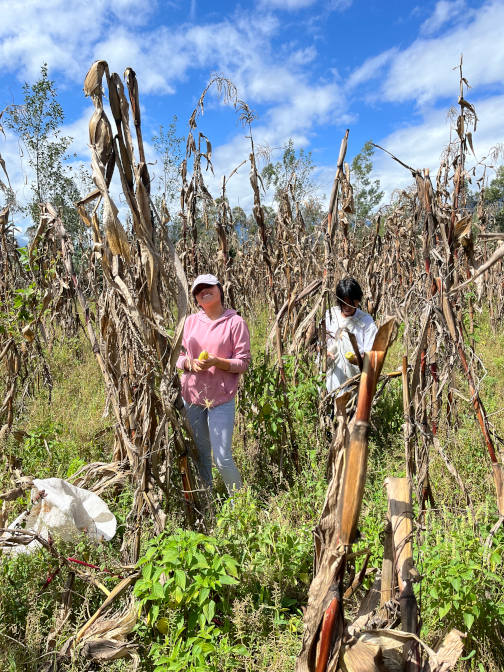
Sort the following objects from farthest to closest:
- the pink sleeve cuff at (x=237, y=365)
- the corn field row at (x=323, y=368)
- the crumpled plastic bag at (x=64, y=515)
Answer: the pink sleeve cuff at (x=237, y=365)
the crumpled plastic bag at (x=64, y=515)
the corn field row at (x=323, y=368)

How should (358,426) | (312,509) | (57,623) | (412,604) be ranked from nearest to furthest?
(358,426) < (412,604) < (57,623) < (312,509)

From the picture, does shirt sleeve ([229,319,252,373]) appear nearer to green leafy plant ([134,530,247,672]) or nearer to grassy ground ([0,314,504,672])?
grassy ground ([0,314,504,672])

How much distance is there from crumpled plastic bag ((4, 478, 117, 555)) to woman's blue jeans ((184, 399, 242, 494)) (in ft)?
2.31

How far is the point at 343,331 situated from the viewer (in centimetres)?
324

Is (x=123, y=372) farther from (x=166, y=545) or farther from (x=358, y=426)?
(x=358, y=426)

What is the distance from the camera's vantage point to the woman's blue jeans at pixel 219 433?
114 inches

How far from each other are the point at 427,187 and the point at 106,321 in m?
2.07

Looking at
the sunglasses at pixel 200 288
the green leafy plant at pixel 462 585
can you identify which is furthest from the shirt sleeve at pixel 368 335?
the green leafy plant at pixel 462 585

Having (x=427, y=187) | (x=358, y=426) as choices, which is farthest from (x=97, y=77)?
(x=358, y=426)

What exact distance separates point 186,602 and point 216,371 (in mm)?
1477

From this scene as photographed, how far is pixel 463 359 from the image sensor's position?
2.18 m

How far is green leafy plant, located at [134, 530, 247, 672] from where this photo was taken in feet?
5.37

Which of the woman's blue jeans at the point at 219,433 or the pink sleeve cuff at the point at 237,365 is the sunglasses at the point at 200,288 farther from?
the woman's blue jeans at the point at 219,433

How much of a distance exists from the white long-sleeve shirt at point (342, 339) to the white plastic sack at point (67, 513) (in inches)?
73.1
